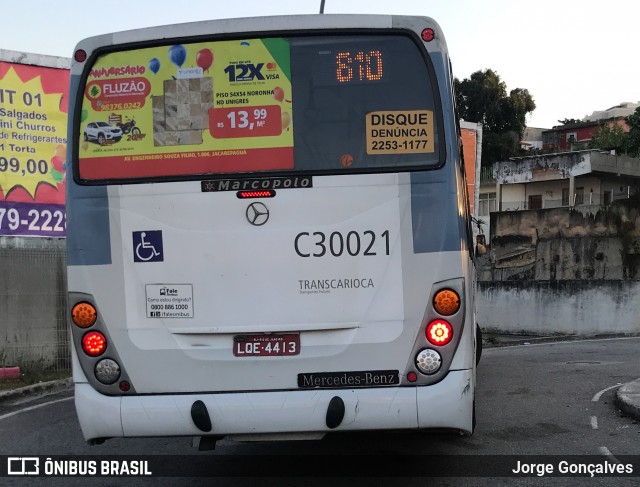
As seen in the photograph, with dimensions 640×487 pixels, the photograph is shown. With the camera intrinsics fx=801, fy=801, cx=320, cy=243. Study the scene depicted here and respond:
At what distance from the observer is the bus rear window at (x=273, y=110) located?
5285 mm

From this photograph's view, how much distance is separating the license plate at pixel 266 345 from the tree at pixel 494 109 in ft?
165

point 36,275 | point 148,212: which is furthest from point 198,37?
point 36,275

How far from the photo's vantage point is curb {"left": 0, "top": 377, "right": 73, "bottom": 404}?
1161 centimetres

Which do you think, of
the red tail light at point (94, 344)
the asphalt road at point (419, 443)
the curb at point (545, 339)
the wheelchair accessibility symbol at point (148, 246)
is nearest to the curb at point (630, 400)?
the asphalt road at point (419, 443)

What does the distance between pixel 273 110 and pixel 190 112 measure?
0.57 meters

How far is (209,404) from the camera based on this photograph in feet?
16.9

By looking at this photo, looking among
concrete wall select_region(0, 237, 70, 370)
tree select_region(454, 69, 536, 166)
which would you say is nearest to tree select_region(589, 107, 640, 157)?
tree select_region(454, 69, 536, 166)

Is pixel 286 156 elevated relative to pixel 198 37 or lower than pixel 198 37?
lower

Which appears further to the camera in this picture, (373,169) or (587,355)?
(587,355)

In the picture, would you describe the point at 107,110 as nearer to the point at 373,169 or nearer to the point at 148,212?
the point at 148,212

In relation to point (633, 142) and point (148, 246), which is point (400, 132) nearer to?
point (148, 246)

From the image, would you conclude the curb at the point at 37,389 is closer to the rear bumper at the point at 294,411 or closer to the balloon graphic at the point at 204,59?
the rear bumper at the point at 294,411

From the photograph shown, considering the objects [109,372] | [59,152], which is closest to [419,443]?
[109,372]

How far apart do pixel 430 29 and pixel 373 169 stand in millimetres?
1029
